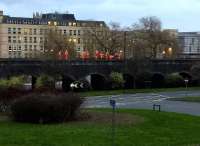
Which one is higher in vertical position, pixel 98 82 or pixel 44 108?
pixel 44 108

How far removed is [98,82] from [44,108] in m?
60.3

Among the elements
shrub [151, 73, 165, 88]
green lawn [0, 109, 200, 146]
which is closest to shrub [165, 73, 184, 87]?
shrub [151, 73, 165, 88]

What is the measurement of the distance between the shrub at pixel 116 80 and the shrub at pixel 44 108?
183ft

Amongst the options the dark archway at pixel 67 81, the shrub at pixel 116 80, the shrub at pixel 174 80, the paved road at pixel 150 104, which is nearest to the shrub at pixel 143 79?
the shrub at pixel 174 80

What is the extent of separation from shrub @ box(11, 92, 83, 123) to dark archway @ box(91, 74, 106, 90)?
57.2 meters

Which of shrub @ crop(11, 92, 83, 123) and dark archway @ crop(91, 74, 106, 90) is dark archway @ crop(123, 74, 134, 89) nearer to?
dark archway @ crop(91, 74, 106, 90)

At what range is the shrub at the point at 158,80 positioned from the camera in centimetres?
8875

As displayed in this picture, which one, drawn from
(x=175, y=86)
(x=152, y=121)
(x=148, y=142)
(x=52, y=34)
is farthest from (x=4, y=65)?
(x=52, y=34)

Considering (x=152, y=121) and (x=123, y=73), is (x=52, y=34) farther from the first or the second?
(x=152, y=121)

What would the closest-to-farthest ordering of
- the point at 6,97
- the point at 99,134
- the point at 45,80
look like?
the point at 99,134 → the point at 6,97 → the point at 45,80

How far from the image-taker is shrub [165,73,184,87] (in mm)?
87750

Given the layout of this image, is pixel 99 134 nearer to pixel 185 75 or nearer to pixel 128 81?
pixel 128 81

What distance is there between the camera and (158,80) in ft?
293

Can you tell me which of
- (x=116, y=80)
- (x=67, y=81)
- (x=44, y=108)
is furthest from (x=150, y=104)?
(x=44, y=108)
